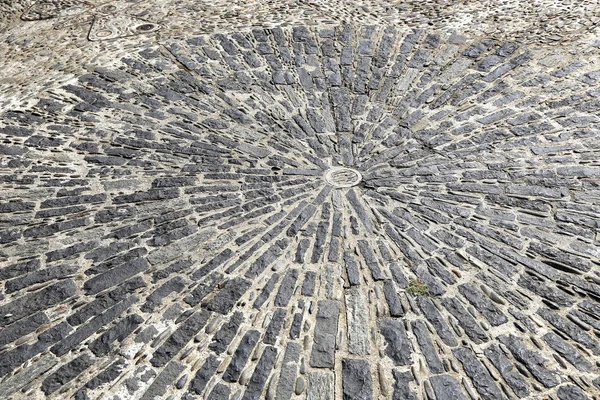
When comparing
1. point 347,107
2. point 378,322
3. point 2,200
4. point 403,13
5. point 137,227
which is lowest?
point 378,322

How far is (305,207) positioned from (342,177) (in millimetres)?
1118

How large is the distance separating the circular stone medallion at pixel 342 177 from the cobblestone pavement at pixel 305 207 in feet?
0.12

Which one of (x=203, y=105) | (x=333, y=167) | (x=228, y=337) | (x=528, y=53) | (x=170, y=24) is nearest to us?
(x=228, y=337)

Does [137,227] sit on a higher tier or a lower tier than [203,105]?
lower

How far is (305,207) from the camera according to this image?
31.9 ft

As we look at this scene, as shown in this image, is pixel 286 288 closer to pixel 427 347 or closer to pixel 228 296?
pixel 228 296

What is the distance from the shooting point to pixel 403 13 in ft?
51.1

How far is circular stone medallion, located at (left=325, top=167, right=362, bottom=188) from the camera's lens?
1028 centimetres

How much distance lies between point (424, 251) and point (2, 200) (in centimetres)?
700

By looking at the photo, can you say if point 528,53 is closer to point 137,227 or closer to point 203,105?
point 203,105

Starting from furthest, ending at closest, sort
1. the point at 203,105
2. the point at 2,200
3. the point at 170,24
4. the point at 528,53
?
the point at 170,24 → the point at 528,53 → the point at 203,105 → the point at 2,200

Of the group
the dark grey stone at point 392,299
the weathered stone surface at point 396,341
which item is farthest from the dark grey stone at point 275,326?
the dark grey stone at point 392,299

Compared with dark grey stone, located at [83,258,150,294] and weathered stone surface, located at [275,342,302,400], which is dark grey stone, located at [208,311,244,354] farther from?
dark grey stone, located at [83,258,150,294]

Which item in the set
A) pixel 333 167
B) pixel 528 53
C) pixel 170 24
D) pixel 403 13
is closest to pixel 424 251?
pixel 333 167
